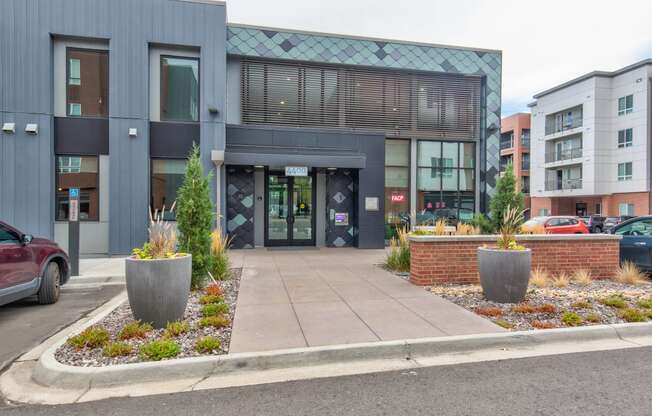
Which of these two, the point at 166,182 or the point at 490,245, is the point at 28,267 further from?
the point at 490,245

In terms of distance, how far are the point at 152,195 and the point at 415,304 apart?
10.1 m

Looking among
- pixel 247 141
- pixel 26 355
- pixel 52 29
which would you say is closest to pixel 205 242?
pixel 26 355

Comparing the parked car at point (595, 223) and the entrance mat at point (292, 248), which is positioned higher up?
the parked car at point (595, 223)

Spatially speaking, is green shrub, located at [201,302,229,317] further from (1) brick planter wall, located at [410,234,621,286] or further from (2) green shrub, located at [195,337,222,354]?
(1) brick planter wall, located at [410,234,621,286]

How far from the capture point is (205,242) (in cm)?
758

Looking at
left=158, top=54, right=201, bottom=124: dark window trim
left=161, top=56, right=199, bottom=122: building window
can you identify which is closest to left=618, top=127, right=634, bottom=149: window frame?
left=158, top=54, right=201, bottom=124: dark window trim

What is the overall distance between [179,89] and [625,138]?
4222 centimetres

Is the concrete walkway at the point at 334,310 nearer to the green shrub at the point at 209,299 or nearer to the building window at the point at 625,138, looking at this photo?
the green shrub at the point at 209,299

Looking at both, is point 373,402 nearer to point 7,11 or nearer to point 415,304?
point 415,304

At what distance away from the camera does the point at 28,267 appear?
6.31 metres

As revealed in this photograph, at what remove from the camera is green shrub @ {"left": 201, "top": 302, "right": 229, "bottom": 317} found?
5772mm

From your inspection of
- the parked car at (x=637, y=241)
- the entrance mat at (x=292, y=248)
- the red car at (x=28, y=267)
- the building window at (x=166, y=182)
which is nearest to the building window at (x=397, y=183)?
the entrance mat at (x=292, y=248)

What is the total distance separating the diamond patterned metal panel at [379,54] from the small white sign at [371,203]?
18.4ft

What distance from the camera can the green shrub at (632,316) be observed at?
18.4ft
